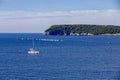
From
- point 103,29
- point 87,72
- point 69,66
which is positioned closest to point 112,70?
point 87,72

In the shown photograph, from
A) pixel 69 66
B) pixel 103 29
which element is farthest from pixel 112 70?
pixel 103 29

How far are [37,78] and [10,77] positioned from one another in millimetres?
3017

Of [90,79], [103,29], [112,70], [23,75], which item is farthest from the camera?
[103,29]

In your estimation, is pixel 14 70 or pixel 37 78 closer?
pixel 37 78

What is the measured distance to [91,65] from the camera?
5056 centimetres

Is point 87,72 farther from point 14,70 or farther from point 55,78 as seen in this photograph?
point 14,70

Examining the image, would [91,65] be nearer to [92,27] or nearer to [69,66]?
[69,66]

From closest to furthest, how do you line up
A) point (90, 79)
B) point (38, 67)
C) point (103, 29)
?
1. point (90, 79)
2. point (38, 67)
3. point (103, 29)

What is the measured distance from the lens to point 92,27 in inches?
7840

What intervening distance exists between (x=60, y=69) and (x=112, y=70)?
243 inches

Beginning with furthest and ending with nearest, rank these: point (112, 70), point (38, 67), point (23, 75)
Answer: point (38, 67) < point (112, 70) < point (23, 75)

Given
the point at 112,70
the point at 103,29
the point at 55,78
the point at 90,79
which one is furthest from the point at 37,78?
the point at 103,29

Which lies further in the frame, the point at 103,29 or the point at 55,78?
the point at 103,29

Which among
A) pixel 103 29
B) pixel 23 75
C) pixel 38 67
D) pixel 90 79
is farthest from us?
pixel 103 29
